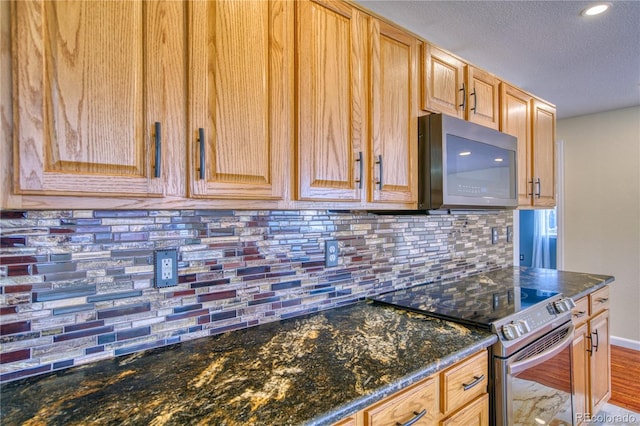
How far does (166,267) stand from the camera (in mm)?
1175

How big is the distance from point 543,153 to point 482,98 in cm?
86

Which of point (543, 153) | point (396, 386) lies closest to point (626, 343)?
point (543, 153)

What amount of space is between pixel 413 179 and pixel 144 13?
1.19 metres

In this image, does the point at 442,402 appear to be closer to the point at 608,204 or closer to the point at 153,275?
the point at 153,275

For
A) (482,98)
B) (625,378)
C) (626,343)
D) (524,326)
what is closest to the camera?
(524,326)

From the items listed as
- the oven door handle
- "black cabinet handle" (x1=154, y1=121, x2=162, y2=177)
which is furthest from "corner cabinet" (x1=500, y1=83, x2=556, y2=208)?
"black cabinet handle" (x1=154, y1=121, x2=162, y2=177)

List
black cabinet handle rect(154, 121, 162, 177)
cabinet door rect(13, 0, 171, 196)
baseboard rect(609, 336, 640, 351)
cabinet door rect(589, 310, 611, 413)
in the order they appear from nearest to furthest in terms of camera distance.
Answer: cabinet door rect(13, 0, 171, 196) < black cabinet handle rect(154, 121, 162, 177) < cabinet door rect(589, 310, 611, 413) < baseboard rect(609, 336, 640, 351)

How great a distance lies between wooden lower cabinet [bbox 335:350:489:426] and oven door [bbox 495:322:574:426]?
0.08 m

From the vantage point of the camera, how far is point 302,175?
120 centimetres

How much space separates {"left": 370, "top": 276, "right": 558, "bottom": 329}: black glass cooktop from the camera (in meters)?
1.45

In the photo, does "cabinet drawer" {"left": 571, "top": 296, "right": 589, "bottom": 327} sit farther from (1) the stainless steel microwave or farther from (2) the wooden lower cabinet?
(2) the wooden lower cabinet

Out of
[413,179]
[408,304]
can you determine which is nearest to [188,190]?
[413,179]

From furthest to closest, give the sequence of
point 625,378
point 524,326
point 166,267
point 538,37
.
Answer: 1. point 625,378
2. point 538,37
3. point 524,326
4. point 166,267

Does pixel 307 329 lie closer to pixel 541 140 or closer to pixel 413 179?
pixel 413 179
